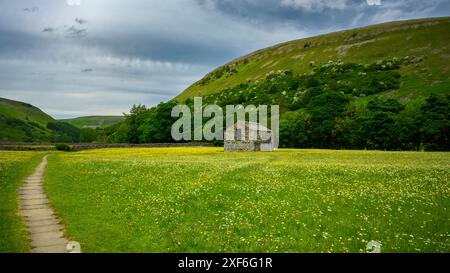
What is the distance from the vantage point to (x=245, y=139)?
283 feet

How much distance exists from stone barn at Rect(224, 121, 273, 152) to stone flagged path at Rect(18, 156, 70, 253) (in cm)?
6518

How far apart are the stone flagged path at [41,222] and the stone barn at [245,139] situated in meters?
65.2

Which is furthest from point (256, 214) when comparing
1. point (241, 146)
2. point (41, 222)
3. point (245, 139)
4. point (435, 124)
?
point (435, 124)

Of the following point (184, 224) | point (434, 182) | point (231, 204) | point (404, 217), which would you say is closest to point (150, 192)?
point (231, 204)

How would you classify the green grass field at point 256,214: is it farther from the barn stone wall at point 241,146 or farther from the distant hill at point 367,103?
the distant hill at point 367,103

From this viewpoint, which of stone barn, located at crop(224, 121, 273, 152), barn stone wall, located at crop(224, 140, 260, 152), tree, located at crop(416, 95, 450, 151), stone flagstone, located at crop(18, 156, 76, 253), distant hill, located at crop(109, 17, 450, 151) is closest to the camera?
stone flagstone, located at crop(18, 156, 76, 253)

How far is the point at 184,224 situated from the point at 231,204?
13.1 ft

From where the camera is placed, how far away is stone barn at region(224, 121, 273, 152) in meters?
85.7

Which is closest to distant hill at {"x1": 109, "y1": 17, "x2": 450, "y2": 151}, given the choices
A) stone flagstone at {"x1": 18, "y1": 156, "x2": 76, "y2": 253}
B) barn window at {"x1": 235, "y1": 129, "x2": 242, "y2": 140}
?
barn window at {"x1": 235, "y1": 129, "x2": 242, "y2": 140}

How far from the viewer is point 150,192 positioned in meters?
20.5

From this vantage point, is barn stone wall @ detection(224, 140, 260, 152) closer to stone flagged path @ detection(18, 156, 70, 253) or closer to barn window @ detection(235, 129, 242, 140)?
barn window @ detection(235, 129, 242, 140)

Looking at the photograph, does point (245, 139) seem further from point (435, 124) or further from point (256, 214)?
point (256, 214)

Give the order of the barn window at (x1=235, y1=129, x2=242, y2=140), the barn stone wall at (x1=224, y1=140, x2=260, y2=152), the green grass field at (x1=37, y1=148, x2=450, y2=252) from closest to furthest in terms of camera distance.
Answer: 1. the green grass field at (x1=37, y1=148, x2=450, y2=252)
2. the barn stone wall at (x1=224, y1=140, x2=260, y2=152)
3. the barn window at (x1=235, y1=129, x2=242, y2=140)
